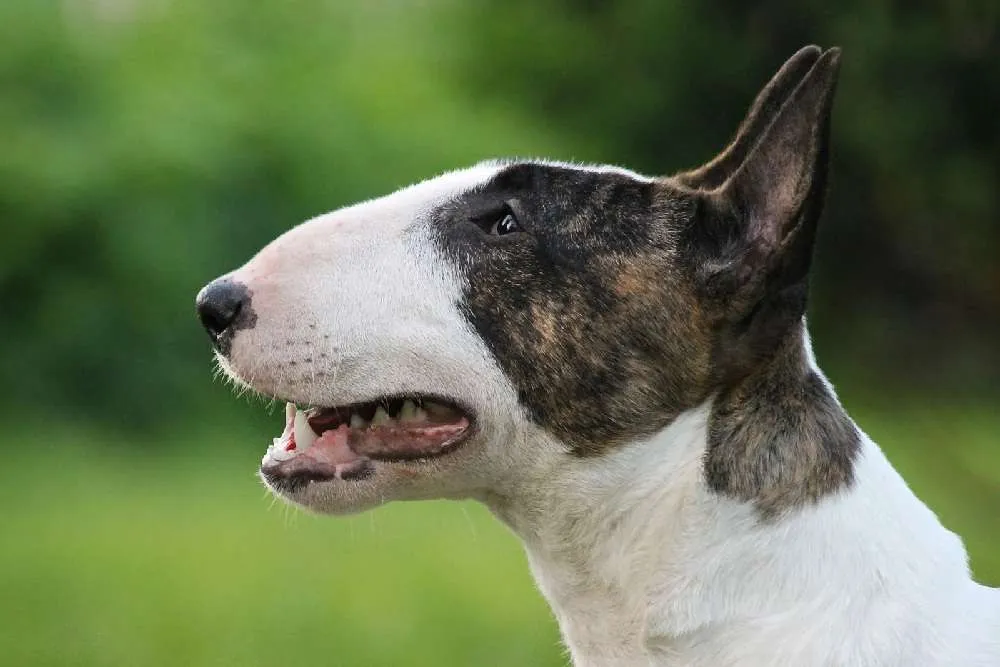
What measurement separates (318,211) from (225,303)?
5.04 m

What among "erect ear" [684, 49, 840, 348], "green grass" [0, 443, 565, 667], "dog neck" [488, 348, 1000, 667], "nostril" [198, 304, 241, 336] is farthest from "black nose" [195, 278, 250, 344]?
"green grass" [0, 443, 565, 667]

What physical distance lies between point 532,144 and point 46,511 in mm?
2796

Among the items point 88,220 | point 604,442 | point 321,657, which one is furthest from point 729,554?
point 88,220

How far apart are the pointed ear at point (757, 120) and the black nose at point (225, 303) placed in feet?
2.78

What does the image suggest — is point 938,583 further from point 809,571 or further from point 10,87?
point 10,87

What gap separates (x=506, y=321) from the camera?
2.53 metres

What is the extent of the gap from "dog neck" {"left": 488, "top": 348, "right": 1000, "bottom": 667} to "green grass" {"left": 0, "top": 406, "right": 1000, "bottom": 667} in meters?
2.45

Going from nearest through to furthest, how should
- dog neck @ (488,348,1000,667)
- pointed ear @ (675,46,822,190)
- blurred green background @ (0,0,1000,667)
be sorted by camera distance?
dog neck @ (488,348,1000,667), pointed ear @ (675,46,822,190), blurred green background @ (0,0,1000,667)

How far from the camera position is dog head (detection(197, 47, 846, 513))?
244cm

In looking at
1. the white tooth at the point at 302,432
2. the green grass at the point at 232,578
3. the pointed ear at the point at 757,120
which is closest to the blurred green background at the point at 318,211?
the green grass at the point at 232,578

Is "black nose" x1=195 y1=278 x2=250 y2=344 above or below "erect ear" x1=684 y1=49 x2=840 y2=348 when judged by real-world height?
below

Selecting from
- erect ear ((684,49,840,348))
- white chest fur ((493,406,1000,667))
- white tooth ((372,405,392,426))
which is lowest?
white chest fur ((493,406,1000,667))

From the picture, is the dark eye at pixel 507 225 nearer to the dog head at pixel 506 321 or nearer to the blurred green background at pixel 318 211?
the dog head at pixel 506 321

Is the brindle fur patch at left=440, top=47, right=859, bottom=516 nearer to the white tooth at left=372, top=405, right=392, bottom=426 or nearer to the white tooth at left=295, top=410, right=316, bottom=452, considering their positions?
the white tooth at left=372, top=405, right=392, bottom=426
